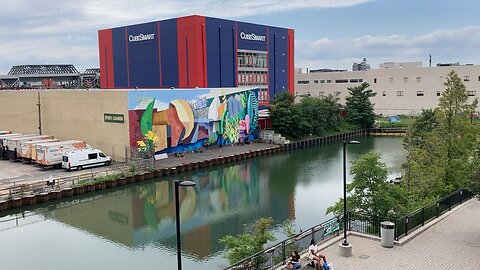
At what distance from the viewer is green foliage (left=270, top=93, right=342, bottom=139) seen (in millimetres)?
60312

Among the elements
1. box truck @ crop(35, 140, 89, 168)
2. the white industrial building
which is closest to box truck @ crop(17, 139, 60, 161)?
box truck @ crop(35, 140, 89, 168)

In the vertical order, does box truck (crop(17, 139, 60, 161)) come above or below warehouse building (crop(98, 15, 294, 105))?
below

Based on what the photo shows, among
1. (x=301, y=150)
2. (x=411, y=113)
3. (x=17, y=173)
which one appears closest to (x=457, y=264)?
(x=17, y=173)

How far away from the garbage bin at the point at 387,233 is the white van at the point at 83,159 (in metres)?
28.1

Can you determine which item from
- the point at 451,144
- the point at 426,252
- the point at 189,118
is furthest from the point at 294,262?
the point at 189,118

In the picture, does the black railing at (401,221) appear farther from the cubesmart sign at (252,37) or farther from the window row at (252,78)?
the cubesmart sign at (252,37)

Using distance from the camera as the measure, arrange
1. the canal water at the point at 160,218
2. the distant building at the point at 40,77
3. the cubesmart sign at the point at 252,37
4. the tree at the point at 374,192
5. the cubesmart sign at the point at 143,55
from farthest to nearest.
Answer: the distant building at the point at 40,77
the cubesmart sign at the point at 252,37
the cubesmart sign at the point at 143,55
the canal water at the point at 160,218
the tree at the point at 374,192

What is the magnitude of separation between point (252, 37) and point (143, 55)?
1424cm

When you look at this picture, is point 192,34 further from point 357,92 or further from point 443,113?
point 443,113

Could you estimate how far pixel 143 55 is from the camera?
64.8 meters

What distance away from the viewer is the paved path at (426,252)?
15.4 m

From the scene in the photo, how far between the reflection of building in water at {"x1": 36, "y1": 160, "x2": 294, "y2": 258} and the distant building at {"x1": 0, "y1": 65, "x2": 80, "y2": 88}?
214 feet

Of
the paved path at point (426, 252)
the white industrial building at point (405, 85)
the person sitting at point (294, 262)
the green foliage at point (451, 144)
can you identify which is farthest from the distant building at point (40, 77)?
the person sitting at point (294, 262)

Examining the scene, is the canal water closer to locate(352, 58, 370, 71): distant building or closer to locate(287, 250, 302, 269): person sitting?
locate(287, 250, 302, 269): person sitting
